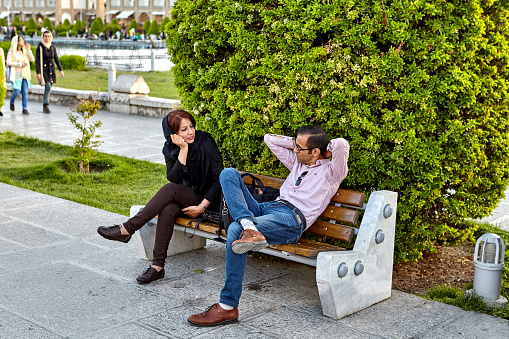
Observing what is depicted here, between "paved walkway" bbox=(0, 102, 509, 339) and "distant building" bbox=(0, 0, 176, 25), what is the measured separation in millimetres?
85740

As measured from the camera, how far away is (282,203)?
414 cm

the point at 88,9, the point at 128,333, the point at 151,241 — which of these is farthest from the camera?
the point at 88,9

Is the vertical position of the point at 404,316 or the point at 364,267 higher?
the point at 364,267

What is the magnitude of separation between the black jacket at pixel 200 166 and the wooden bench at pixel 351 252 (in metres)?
0.29

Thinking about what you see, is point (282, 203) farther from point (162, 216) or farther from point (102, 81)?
point (102, 81)

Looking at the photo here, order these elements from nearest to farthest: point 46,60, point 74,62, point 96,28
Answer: point 46,60 → point 74,62 → point 96,28

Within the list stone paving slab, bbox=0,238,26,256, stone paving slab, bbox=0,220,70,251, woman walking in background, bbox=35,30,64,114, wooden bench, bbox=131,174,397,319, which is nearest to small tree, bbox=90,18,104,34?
woman walking in background, bbox=35,30,64,114

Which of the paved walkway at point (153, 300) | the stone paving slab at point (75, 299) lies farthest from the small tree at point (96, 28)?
the stone paving slab at point (75, 299)

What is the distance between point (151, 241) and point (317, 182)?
1512 mm

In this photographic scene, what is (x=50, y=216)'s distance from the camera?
607 cm

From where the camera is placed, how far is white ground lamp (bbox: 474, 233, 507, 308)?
392 cm

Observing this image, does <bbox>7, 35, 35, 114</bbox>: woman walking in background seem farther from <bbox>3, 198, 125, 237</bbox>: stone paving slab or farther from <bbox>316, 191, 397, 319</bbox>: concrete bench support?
<bbox>316, 191, 397, 319</bbox>: concrete bench support

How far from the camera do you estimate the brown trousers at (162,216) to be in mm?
4363

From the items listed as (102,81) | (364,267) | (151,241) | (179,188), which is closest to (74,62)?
(102,81)
